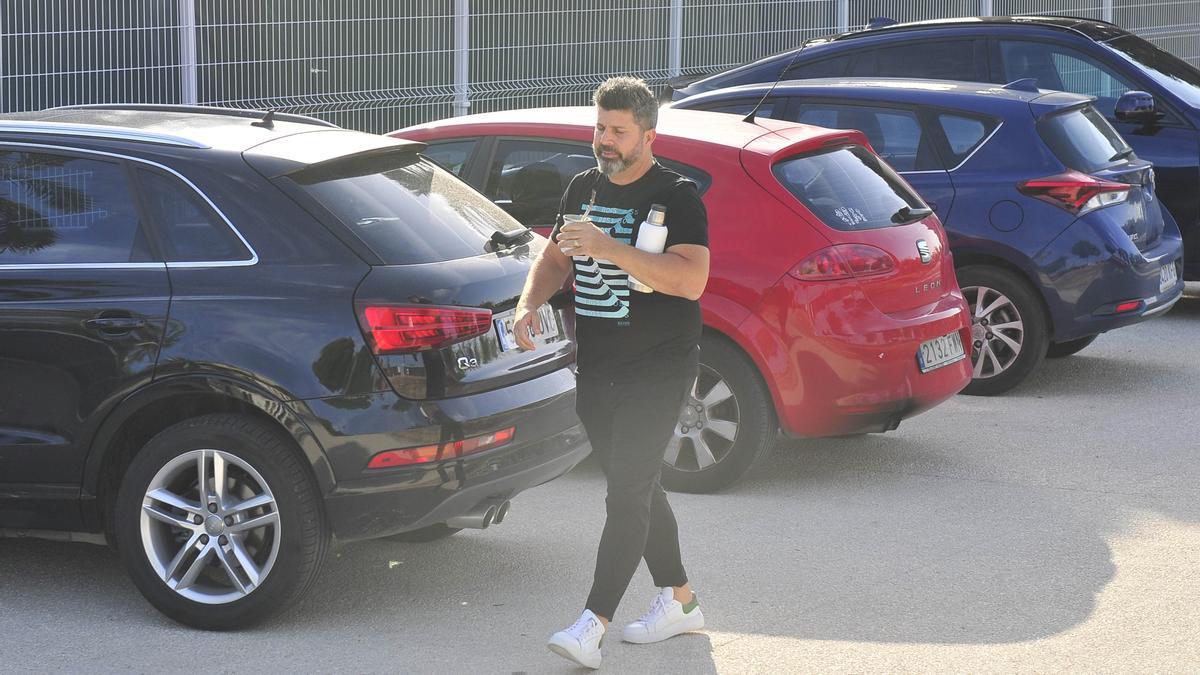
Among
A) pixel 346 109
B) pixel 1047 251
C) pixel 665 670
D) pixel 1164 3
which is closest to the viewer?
pixel 665 670

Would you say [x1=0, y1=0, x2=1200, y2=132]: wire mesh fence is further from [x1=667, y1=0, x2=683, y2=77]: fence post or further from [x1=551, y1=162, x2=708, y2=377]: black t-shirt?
[x1=551, y1=162, x2=708, y2=377]: black t-shirt

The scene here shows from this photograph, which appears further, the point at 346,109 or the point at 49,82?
the point at 346,109

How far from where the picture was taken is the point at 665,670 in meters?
4.77

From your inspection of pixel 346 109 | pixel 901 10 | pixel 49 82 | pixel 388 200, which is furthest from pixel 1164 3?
pixel 388 200

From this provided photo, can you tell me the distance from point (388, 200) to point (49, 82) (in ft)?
17.4

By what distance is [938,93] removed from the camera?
8.59 meters

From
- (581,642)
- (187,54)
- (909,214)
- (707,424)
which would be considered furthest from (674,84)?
(581,642)

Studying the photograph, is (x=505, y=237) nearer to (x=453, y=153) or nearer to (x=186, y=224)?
(x=186, y=224)

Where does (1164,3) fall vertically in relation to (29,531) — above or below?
above

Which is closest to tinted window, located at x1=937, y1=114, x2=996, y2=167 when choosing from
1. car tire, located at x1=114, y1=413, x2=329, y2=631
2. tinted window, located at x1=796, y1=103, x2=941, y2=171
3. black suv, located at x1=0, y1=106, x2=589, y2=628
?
tinted window, located at x1=796, y1=103, x2=941, y2=171

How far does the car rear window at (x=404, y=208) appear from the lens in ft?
16.8

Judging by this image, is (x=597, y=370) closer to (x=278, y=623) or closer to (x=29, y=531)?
(x=278, y=623)

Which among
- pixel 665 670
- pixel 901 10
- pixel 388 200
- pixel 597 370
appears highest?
pixel 901 10

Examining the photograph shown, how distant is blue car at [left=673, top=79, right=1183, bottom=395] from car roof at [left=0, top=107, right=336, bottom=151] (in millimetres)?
3429
